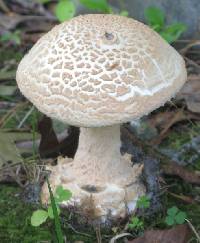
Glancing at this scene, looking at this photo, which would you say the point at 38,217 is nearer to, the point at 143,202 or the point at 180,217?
the point at 143,202

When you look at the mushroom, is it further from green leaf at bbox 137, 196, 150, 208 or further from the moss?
the moss

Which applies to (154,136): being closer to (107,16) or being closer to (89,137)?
(89,137)

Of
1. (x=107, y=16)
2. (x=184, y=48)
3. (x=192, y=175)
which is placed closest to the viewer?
(x=107, y=16)

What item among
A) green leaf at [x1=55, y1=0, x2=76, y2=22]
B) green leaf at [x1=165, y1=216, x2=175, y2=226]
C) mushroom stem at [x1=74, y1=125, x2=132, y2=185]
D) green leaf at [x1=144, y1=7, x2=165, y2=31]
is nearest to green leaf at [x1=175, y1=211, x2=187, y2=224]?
green leaf at [x1=165, y1=216, x2=175, y2=226]

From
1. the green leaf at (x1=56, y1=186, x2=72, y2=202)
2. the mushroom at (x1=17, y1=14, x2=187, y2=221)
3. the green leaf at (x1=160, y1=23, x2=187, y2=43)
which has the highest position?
the mushroom at (x1=17, y1=14, x2=187, y2=221)

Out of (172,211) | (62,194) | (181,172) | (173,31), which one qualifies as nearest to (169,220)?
(172,211)

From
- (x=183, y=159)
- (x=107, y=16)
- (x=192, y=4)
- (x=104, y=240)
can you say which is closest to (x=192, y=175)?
(x=183, y=159)
